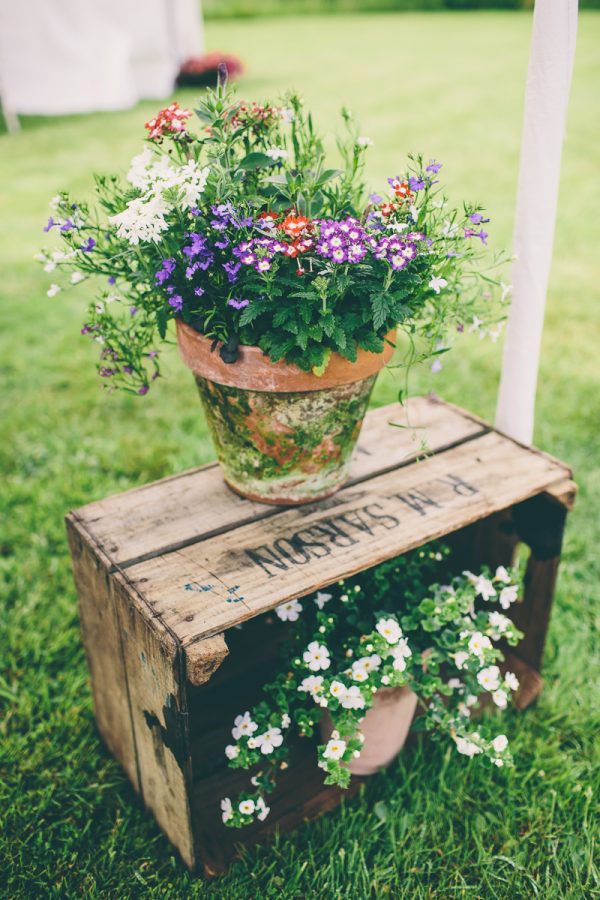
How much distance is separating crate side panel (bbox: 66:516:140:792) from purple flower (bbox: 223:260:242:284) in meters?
0.61

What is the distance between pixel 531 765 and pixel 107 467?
5.66 feet

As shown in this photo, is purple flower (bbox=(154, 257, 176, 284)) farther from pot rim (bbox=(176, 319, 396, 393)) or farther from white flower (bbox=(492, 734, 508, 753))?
white flower (bbox=(492, 734, 508, 753))

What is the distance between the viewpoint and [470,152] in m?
6.49

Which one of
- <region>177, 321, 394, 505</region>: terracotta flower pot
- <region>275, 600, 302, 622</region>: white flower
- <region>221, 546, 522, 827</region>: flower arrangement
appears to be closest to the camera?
<region>177, 321, 394, 505</region>: terracotta flower pot

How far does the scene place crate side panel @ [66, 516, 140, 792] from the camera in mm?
1573

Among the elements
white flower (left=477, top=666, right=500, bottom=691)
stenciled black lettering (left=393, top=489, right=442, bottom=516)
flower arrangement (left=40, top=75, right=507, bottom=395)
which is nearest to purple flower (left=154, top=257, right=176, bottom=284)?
flower arrangement (left=40, top=75, right=507, bottom=395)

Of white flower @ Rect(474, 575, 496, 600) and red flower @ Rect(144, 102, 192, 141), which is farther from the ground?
red flower @ Rect(144, 102, 192, 141)

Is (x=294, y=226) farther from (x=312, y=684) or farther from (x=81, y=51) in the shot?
(x=81, y=51)

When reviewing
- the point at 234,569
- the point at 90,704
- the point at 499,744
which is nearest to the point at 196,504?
the point at 234,569

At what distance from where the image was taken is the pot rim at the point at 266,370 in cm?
142

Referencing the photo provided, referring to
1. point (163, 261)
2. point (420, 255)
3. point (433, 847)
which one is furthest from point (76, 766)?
point (420, 255)

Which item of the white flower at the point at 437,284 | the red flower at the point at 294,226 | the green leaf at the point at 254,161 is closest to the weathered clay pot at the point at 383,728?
the white flower at the point at 437,284

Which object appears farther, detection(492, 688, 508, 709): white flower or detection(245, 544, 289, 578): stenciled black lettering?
detection(492, 688, 508, 709): white flower

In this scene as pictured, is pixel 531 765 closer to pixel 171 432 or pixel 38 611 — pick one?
pixel 38 611
